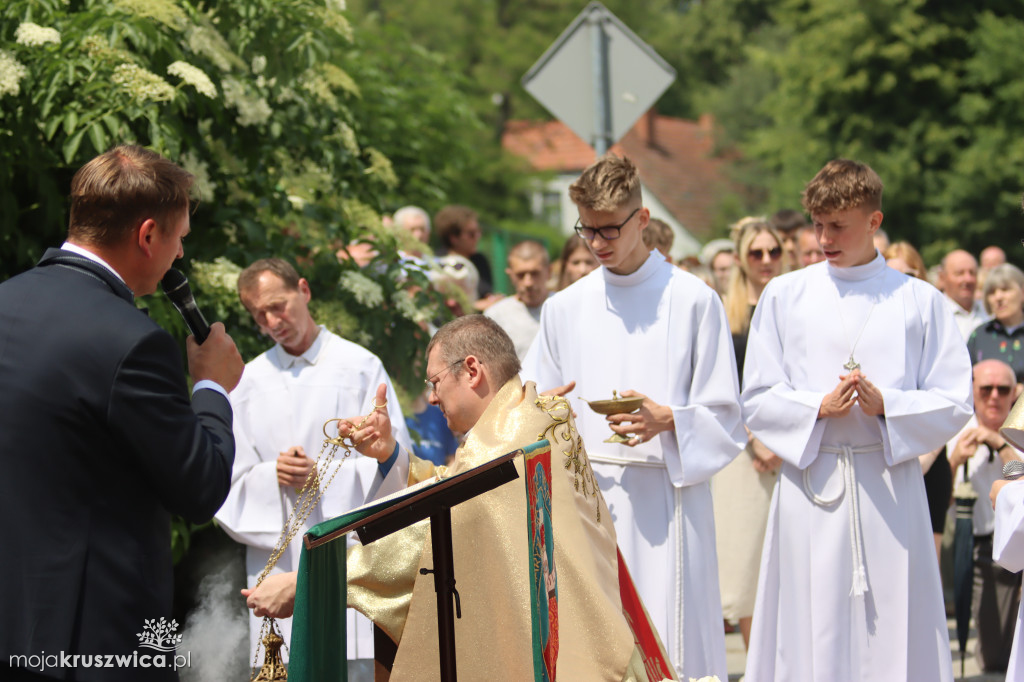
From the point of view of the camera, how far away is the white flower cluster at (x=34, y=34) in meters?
5.44

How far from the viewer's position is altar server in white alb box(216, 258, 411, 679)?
5.59 m

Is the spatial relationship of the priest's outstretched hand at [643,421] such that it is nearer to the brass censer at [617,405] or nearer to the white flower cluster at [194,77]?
the brass censer at [617,405]

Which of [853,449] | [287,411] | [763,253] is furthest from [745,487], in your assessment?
[287,411]

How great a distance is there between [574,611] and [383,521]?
2.78ft

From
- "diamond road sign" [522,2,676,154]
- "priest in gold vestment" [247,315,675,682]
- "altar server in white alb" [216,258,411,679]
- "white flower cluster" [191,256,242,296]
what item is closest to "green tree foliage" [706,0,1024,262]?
"diamond road sign" [522,2,676,154]

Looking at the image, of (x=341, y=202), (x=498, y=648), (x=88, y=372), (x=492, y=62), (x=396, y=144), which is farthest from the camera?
(x=492, y=62)

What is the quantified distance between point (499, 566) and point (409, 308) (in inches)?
131

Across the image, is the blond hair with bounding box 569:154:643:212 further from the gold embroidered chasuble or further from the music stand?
the music stand

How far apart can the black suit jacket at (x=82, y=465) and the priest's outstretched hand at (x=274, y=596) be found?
701 mm

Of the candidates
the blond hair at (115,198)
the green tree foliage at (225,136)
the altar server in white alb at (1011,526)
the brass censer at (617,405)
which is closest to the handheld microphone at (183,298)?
the blond hair at (115,198)

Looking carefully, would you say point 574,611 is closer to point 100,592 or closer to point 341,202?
point 100,592

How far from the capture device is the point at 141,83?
565 centimetres

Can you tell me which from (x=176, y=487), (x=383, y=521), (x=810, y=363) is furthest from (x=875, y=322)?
(x=176, y=487)

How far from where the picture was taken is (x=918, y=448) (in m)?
5.12
